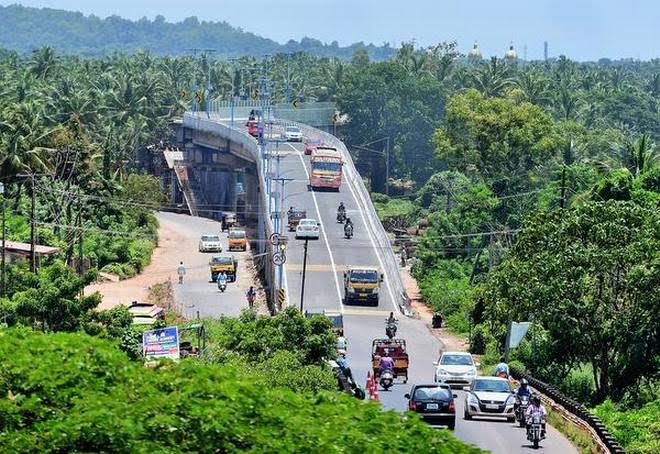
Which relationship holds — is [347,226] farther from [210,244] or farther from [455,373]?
[455,373]

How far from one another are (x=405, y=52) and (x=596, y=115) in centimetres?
2849

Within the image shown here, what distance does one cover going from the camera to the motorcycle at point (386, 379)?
47.0 metres

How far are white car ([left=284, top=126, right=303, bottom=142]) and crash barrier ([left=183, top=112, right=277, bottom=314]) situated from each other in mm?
3659

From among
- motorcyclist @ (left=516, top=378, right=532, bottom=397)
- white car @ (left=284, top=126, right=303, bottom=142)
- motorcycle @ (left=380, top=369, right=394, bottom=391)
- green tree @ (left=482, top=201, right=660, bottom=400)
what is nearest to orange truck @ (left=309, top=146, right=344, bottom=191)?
white car @ (left=284, top=126, right=303, bottom=142)

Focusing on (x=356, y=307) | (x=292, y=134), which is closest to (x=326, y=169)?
(x=292, y=134)

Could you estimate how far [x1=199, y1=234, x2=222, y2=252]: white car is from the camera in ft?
311

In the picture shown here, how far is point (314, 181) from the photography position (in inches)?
3829

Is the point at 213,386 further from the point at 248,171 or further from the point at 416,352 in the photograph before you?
the point at 248,171

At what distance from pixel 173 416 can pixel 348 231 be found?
206 feet

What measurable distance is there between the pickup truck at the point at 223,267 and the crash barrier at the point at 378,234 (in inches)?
288

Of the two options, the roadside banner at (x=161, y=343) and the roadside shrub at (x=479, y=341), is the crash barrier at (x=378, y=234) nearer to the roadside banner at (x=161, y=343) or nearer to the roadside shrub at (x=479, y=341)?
the roadside shrub at (x=479, y=341)

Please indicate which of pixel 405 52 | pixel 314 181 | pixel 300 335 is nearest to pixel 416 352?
pixel 300 335

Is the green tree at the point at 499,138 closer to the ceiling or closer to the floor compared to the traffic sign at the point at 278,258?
closer to the ceiling

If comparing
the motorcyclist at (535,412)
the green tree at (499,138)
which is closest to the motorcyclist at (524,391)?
the motorcyclist at (535,412)
